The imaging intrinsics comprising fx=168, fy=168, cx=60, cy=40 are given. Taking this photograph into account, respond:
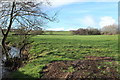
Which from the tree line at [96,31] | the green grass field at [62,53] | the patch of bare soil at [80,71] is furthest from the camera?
the tree line at [96,31]

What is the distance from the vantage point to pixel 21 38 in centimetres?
1158

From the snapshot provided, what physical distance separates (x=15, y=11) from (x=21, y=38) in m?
2.55

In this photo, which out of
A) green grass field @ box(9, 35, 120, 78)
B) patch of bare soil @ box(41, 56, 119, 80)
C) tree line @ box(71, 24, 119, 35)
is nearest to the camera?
patch of bare soil @ box(41, 56, 119, 80)

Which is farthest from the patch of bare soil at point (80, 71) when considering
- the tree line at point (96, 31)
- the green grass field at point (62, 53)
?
the tree line at point (96, 31)

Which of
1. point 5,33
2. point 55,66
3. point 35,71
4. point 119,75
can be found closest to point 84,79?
point 119,75

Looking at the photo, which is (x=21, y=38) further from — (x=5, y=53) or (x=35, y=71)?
(x=35, y=71)

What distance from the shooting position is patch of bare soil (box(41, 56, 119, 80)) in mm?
6423

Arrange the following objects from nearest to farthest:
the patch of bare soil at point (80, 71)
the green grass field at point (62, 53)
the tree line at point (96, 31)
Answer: the patch of bare soil at point (80, 71)
the green grass field at point (62, 53)
the tree line at point (96, 31)

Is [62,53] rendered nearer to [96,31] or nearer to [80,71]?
[80,71]

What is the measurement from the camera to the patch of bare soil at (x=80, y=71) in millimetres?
6423

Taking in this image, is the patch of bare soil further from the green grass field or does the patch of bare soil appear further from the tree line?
the tree line

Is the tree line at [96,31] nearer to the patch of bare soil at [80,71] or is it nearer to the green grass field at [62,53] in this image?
the green grass field at [62,53]

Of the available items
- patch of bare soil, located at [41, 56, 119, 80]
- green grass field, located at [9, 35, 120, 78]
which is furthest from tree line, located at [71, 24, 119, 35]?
patch of bare soil, located at [41, 56, 119, 80]

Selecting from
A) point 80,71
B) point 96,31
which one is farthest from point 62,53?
point 96,31
